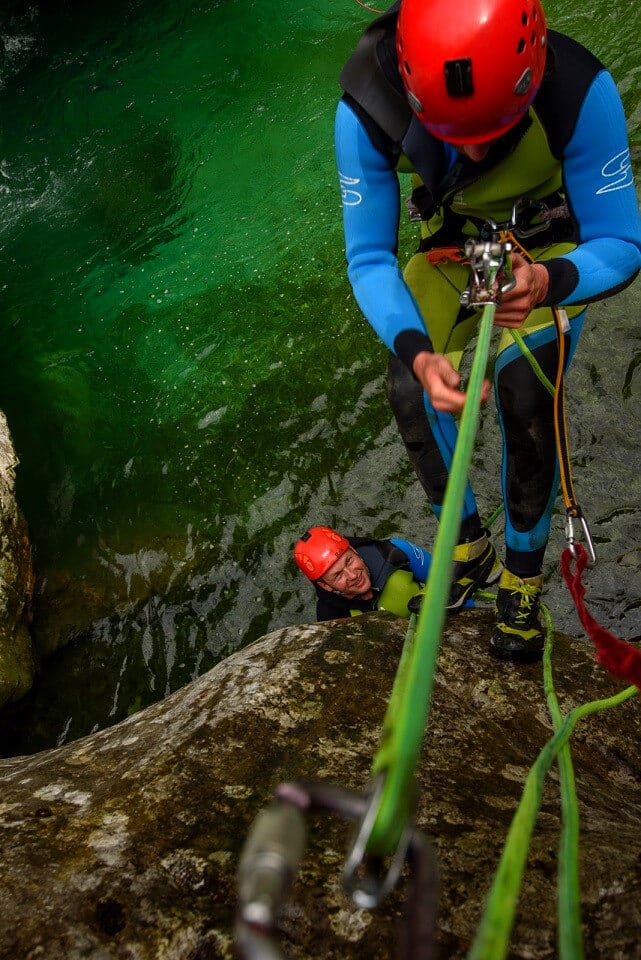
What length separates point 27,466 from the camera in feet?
16.9

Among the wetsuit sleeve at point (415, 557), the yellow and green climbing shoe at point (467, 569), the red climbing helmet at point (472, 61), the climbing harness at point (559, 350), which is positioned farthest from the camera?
the wetsuit sleeve at point (415, 557)

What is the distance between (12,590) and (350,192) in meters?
Answer: 2.87

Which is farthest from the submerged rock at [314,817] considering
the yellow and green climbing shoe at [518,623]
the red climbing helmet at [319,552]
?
the red climbing helmet at [319,552]

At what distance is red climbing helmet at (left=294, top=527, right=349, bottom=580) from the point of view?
12.0 feet

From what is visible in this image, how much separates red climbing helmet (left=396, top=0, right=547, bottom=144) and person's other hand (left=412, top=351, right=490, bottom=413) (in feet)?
2.19

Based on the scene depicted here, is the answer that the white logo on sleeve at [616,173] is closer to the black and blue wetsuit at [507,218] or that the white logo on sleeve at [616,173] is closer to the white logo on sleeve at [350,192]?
the black and blue wetsuit at [507,218]

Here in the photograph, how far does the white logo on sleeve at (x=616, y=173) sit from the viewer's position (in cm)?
227

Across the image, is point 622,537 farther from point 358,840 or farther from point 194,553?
point 358,840

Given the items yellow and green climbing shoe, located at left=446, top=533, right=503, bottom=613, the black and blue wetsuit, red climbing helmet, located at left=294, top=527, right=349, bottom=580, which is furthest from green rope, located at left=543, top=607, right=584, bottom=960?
red climbing helmet, located at left=294, top=527, right=349, bottom=580

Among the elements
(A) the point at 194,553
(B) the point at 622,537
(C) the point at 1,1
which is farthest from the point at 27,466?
(C) the point at 1,1

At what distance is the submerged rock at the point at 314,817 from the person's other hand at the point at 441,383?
967 millimetres

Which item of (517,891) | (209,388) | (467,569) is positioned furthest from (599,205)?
(209,388)

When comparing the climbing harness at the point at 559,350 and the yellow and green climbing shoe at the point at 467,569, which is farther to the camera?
the yellow and green climbing shoe at the point at 467,569

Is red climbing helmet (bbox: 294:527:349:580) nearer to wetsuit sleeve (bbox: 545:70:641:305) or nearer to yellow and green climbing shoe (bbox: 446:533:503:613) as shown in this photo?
yellow and green climbing shoe (bbox: 446:533:503:613)
